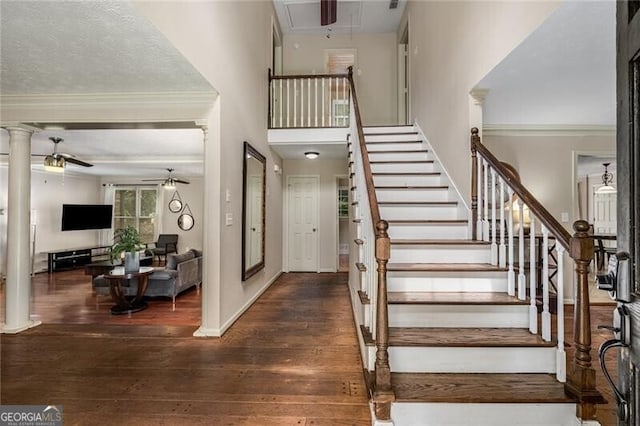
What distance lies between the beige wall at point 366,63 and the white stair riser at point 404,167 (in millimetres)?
3225

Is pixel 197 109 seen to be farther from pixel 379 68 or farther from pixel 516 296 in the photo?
pixel 379 68

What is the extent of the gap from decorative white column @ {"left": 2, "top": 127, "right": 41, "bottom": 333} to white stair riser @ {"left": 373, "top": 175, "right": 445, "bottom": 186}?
12.9 feet

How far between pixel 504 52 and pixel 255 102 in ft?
10.8

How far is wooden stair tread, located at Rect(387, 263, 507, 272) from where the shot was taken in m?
2.69

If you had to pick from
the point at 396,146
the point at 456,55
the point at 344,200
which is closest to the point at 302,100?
the point at 396,146

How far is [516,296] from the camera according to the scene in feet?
8.54

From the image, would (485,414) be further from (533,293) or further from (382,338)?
(533,293)

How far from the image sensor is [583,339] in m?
1.88

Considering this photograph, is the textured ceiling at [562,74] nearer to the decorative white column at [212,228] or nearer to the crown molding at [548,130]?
the crown molding at [548,130]

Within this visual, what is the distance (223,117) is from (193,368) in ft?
7.62

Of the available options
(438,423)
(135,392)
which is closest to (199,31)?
(135,392)

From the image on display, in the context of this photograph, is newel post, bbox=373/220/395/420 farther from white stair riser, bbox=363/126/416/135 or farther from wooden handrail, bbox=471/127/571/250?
white stair riser, bbox=363/126/416/135

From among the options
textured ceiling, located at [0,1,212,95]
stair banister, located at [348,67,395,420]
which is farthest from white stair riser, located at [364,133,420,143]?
stair banister, located at [348,67,395,420]

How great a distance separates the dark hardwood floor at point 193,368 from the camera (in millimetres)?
2002
